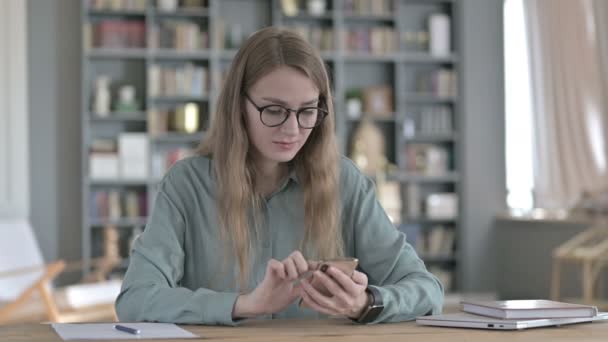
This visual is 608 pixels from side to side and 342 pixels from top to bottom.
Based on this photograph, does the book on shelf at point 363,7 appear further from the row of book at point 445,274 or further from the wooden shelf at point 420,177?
the row of book at point 445,274

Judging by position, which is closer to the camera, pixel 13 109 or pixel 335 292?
pixel 335 292

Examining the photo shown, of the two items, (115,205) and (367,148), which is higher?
(367,148)

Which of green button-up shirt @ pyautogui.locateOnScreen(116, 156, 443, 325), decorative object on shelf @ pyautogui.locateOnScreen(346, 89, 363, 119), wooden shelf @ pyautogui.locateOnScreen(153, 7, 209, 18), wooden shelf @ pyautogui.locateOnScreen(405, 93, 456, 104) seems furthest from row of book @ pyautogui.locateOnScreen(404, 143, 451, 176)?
green button-up shirt @ pyautogui.locateOnScreen(116, 156, 443, 325)

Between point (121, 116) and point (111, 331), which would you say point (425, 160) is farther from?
point (111, 331)

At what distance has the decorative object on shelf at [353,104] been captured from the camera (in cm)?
812

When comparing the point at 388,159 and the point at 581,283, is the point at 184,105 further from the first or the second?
the point at 581,283

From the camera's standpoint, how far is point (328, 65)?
7.84 metres

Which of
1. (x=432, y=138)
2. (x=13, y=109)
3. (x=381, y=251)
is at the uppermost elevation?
(x=13, y=109)

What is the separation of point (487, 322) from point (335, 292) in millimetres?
288

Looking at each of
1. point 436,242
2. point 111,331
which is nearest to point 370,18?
point 436,242

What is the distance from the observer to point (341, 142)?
26.8 ft

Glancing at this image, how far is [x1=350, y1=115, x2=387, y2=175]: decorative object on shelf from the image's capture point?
8.11 meters

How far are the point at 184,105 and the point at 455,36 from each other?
2.38 meters

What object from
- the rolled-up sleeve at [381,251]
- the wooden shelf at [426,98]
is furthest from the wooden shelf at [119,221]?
the rolled-up sleeve at [381,251]
